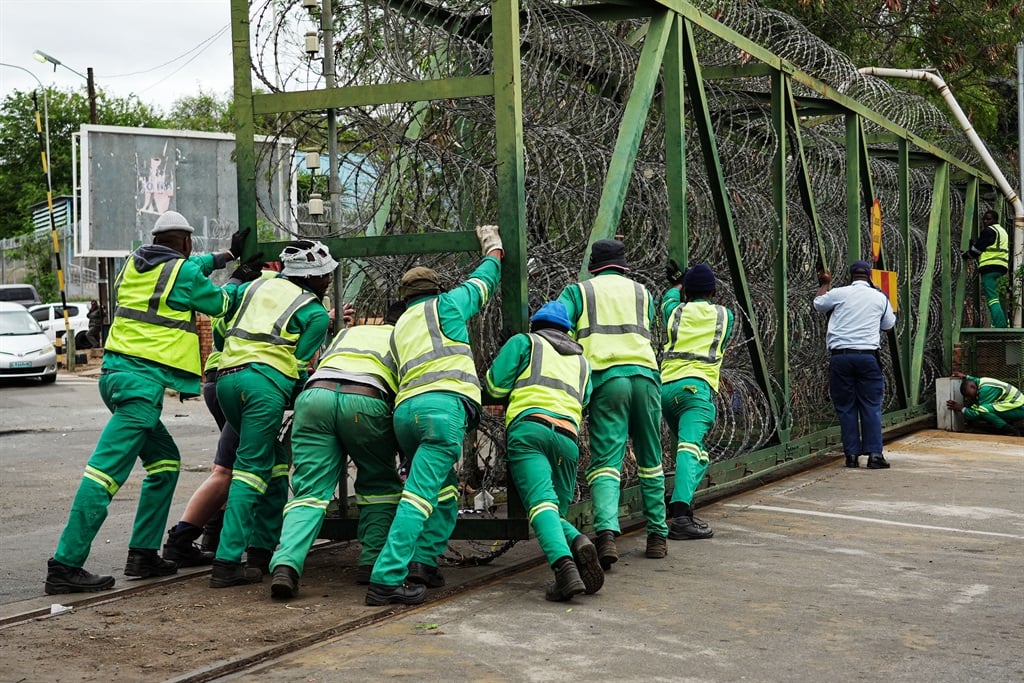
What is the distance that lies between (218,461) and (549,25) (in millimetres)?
3337

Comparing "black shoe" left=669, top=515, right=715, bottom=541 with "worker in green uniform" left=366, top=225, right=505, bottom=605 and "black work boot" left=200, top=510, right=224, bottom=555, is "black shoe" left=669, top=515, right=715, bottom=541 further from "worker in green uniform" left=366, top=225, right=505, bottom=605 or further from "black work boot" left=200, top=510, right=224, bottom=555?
"black work boot" left=200, top=510, right=224, bottom=555

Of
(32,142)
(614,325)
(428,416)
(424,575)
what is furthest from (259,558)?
(32,142)

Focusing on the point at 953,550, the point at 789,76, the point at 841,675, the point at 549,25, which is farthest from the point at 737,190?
the point at 841,675

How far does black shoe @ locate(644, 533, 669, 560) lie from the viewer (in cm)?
723

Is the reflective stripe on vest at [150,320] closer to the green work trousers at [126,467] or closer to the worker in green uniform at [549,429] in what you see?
the green work trousers at [126,467]

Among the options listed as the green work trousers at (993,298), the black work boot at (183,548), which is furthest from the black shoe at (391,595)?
the green work trousers at (993,298)

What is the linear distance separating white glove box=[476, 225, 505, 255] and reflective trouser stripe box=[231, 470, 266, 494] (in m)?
1.68

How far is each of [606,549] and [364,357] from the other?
64.8 inches

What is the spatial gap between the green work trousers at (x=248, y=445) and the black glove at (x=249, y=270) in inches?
26.7

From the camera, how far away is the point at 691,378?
8.07 meters

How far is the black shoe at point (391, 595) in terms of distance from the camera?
6027 millimetres

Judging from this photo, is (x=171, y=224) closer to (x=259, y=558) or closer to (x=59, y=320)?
(x=259, y=558)

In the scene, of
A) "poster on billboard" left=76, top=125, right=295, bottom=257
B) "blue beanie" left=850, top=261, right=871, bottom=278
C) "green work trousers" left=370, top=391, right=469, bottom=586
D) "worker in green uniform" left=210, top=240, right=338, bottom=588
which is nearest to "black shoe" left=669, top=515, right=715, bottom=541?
"green work trousers" left=370, top=391, right=469, bottom=586

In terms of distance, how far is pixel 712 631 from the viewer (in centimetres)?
559
